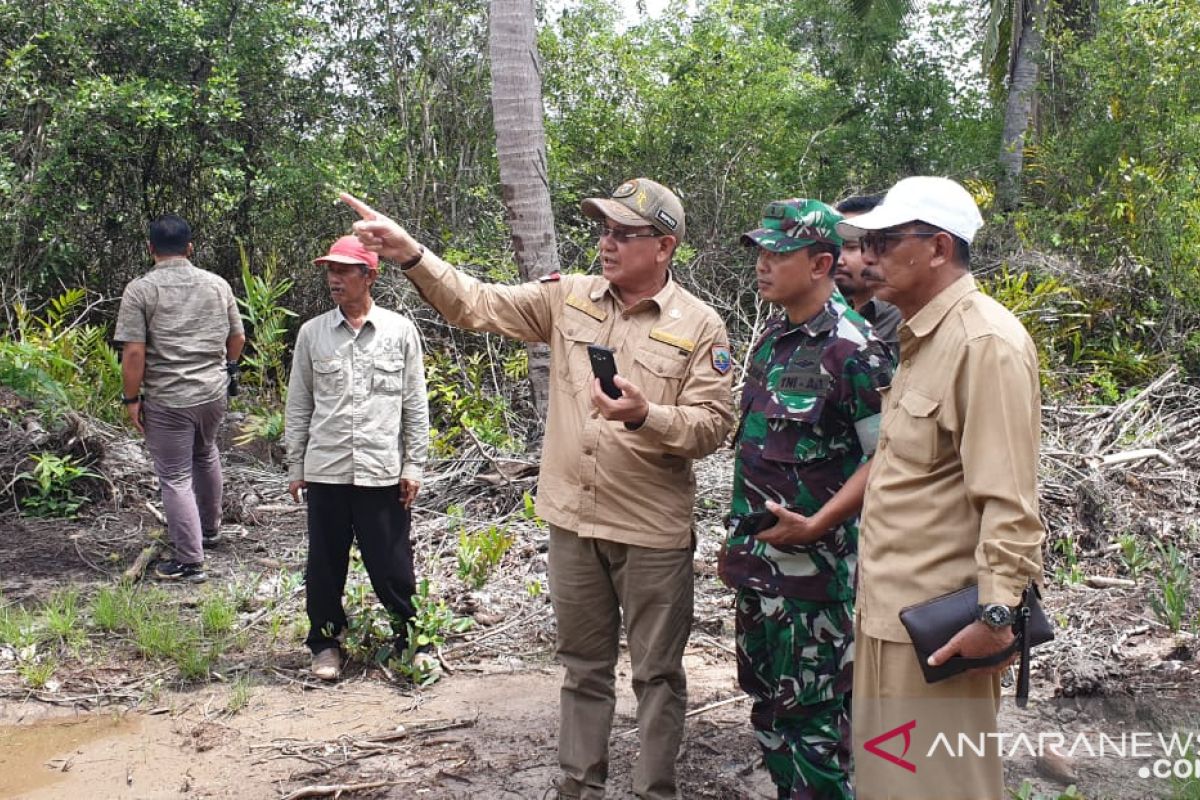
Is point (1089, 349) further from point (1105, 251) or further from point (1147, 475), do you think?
point (1147, 475)

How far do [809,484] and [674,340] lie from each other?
0.69 m

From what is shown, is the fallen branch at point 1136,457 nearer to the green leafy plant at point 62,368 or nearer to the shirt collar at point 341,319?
the shirt collar at point 341,319

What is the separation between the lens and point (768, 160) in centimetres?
1170

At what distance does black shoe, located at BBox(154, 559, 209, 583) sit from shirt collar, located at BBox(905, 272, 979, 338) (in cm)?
487

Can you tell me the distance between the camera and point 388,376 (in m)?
4.78

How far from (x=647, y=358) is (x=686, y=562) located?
0.71m

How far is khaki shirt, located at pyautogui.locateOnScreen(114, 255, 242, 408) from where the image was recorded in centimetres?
602

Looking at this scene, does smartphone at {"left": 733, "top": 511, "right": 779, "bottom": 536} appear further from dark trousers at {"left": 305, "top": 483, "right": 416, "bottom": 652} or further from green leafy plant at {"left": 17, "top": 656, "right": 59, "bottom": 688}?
green leafy plant at {"left": 17, "top": 656, "right": 59, "bottom": 688}

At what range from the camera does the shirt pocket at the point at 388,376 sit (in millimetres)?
4746

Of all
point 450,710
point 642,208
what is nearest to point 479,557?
point 450,710

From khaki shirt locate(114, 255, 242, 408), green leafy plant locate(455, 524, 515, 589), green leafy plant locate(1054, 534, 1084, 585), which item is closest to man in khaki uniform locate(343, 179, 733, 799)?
green leafy plant locate(455, 524, 515, 589)

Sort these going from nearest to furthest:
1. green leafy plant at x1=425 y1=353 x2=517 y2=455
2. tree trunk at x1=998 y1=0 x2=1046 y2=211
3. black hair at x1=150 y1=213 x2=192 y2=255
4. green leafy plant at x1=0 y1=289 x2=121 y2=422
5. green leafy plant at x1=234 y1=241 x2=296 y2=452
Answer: black hair at x1=150 y1=213 x2=192 y2=255
green leafy plant at x1=0 y1=289 x2=121 y2=422
green leafy plant at x1=425 y1=353 x2=517 y2=455
green leafy plant at x1=234 y1=241 x2=296 y2=452
tree trunk at x1=998 y1=0 x2=1046 y2=211

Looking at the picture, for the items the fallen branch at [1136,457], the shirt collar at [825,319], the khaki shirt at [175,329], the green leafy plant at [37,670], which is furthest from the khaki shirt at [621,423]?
the fallen branch at [1136,457]

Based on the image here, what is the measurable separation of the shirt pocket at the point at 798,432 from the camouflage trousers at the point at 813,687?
0.45 m
